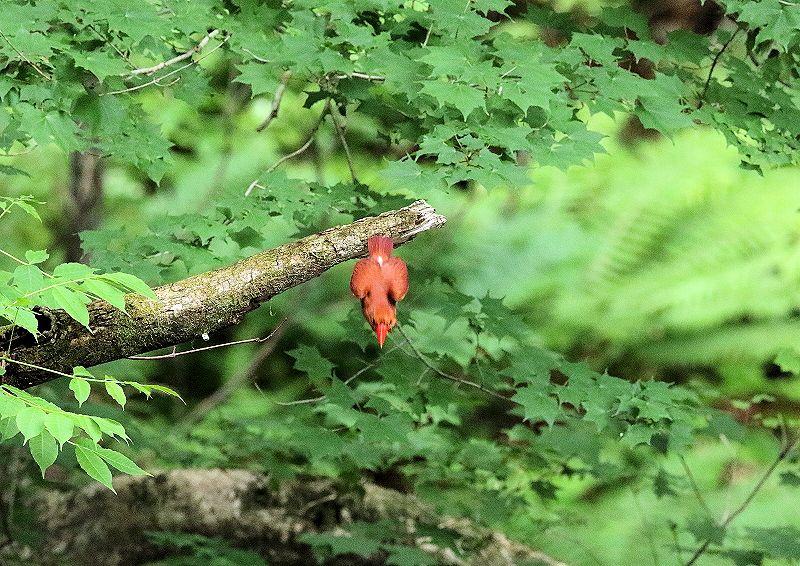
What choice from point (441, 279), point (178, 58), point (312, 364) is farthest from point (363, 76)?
point (312, 364)

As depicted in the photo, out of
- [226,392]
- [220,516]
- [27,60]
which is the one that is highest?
[27,60]

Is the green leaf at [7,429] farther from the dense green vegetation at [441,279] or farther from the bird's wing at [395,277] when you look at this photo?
the bird's wing at [395,277]

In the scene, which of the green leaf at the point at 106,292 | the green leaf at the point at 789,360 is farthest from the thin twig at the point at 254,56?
the green leaf at the point at 789,360

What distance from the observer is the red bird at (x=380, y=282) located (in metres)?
1.96

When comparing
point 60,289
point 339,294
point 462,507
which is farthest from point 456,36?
point 339,294

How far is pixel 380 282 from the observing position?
2.04 m

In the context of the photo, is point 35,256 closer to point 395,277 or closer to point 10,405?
point 10,405

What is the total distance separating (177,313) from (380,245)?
39 centimetres

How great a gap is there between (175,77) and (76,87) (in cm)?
39

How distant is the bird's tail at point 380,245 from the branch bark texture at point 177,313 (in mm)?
13

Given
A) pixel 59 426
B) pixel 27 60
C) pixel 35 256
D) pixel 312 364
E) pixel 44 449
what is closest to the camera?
pixel 59 426

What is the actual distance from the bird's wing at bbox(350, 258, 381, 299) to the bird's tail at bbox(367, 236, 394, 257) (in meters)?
0.03

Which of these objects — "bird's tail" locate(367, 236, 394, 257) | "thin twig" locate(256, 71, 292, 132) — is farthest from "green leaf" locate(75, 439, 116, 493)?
"thin twig" locate(256, 71, 292, 132)

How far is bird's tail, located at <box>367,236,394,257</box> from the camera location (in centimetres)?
193
